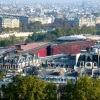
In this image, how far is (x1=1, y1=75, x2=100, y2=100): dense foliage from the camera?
57.6ft

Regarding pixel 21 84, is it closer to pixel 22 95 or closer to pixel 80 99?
pixel 22 95

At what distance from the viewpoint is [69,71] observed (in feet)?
75.5

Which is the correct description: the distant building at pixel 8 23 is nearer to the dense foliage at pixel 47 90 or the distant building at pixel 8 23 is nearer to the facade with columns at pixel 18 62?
the facade with columns at pixel 18 62

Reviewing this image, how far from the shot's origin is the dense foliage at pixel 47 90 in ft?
57.6

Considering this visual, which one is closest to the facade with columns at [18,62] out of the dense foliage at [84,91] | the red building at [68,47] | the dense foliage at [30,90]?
the red building at [68,47]

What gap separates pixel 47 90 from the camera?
17.9 m

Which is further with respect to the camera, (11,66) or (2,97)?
(11,66)

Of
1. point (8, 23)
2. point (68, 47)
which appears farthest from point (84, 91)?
point (8, 23)

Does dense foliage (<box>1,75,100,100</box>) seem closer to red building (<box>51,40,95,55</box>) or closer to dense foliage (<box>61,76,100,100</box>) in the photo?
dense foliage (<box>61,76,100,100</box>)

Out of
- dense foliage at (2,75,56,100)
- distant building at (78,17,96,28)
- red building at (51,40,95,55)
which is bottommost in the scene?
distant building at (78,17,96,28)

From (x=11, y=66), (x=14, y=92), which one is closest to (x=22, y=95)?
(x=14, y=92)

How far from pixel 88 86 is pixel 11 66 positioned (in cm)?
849

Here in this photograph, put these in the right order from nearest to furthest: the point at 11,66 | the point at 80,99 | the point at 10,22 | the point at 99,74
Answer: the point at 80,99, the point at 99,74, the point at 11,66, the point at 10,22

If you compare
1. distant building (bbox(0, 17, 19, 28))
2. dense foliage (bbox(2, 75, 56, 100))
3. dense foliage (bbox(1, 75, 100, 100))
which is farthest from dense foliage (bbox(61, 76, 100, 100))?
distant building (bbox(0, 17, 19, 28))
